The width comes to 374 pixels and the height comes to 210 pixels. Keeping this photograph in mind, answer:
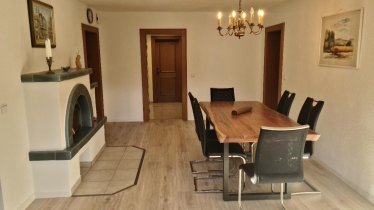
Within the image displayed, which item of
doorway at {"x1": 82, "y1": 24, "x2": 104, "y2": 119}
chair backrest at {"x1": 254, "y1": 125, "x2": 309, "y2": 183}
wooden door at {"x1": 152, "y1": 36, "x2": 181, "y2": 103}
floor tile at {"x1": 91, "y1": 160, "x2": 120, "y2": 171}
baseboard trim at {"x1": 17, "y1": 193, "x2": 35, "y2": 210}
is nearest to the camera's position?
chair backrest at {"x1": 254, "y1": 125, "x2": 309, "y2": 183}

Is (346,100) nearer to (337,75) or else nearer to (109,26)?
(337,75)

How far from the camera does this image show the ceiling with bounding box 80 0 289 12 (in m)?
4.74

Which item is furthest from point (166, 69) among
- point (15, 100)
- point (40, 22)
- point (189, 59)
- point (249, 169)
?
point (249, 169)

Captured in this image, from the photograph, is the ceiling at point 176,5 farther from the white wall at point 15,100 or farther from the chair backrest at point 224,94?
the white wall at point 15,100

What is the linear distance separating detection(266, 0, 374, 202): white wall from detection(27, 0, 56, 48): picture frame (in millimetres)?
3472

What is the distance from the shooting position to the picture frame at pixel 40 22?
9.90ft

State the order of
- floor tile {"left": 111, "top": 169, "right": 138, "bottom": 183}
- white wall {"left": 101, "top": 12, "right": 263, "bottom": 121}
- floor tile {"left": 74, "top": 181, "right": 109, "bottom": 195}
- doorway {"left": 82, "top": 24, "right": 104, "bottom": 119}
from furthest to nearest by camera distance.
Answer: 1. white wall {"left": 101, "top": 12, "right": 263, "bottom": 121}
2. doorway {"left": 82, "top": 24, "right": 104, "bottom": 119}
3. floor tile {"left": 111, "top": 169, "right": 138, "bottom": 183}
4. floor tile {"left": 74, "top": 181, "right": 109, "bottom": 195}

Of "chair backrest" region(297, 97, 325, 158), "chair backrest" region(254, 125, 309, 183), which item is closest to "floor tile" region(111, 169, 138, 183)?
"chair backrest" region(254, 125, 309, 183)

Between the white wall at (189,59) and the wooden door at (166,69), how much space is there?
244 centimetres

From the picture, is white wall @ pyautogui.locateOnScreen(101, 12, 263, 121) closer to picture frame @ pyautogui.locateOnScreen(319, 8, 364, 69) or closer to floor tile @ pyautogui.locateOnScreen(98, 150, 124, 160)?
floor tile @ pyautogui.locateOnScreen(98, 150, 124, 160)

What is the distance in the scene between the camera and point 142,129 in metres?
5.78

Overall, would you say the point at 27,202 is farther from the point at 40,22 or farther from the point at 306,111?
the point at 306,111

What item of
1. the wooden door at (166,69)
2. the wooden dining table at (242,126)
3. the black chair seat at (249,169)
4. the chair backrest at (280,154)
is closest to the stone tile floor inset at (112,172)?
the wooden dining table at (242,126)

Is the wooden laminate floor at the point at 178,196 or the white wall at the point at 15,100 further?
the wooden laminate floor at the point at 178,196
